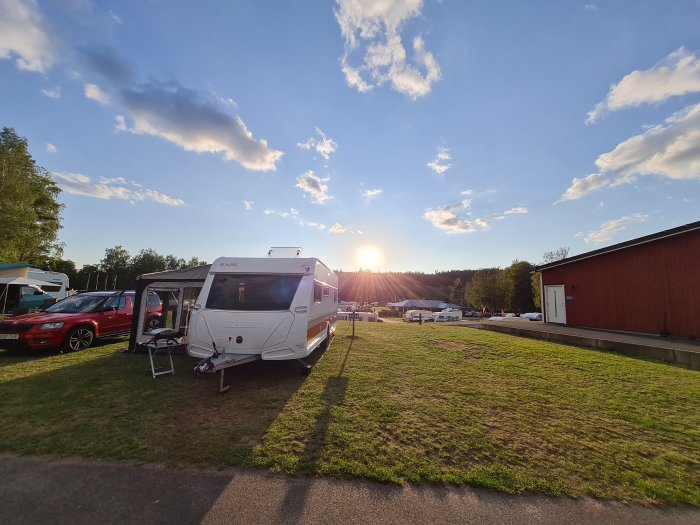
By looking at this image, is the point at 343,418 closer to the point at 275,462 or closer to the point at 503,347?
the point at 275,462

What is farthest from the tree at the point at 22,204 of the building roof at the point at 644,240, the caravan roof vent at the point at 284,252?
the building roof at the point at 644,240

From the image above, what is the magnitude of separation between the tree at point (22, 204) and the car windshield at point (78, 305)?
18.6 metres

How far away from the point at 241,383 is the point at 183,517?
3966 mm

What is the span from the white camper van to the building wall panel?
14.1 m

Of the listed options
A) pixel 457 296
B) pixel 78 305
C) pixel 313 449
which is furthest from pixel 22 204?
pixel 457 296

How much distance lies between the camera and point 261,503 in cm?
279

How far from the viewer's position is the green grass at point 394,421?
3.36m

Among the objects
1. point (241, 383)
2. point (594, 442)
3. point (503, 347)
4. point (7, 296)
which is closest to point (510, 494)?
point (594, 442)

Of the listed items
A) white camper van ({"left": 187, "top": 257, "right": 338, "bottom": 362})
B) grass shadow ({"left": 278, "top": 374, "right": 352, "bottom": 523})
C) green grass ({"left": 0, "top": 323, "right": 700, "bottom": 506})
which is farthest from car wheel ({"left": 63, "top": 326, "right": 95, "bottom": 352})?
grass shadow ({"left": 278, "top": 374, "right": 352, "bottom": 523})

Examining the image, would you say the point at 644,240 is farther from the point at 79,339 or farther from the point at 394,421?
the point at 79,339

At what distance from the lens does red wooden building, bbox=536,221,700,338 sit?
11.9 meters

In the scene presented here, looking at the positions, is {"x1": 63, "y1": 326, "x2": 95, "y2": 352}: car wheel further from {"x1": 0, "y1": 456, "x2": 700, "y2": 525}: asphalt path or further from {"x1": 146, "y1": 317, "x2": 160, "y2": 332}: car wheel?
{"x1": 0, "y1": 456, "x2": 700, "y2": 525}: asphalt path

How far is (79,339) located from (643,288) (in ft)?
68.5

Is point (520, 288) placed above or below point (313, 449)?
above
